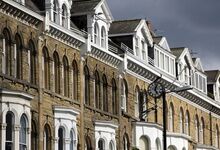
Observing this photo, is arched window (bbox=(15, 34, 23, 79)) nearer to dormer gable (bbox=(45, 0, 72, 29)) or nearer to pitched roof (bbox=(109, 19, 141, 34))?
dormer gable (bbox=(45, 0, 72, 29))

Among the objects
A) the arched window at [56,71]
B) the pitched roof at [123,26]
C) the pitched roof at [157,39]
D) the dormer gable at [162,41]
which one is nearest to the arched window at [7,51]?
the arched window at [56,71]

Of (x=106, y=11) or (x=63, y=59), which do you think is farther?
(x=106, y=11)

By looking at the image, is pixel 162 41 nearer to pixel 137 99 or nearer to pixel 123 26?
pixel 123 26

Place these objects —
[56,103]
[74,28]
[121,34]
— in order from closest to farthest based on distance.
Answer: [56,103]
[74,28]
[121,34]

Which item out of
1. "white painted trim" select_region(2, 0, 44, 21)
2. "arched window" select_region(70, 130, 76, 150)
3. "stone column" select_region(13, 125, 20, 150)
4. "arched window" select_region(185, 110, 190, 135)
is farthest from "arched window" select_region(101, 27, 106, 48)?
"arched window" select_region(185, 110, 190, 135)

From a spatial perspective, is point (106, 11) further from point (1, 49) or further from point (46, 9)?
point (1, 49)

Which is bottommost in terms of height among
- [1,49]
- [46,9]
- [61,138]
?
[61,138]

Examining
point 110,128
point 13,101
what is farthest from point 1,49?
point 110,128

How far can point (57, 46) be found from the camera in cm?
5288

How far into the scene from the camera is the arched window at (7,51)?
47.4 meters

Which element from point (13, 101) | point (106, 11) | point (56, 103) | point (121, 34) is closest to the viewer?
point (13, 101)

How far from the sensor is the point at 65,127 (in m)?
52.6

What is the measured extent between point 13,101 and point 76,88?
9.57 metres

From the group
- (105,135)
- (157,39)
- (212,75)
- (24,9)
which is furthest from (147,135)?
(212,75)
